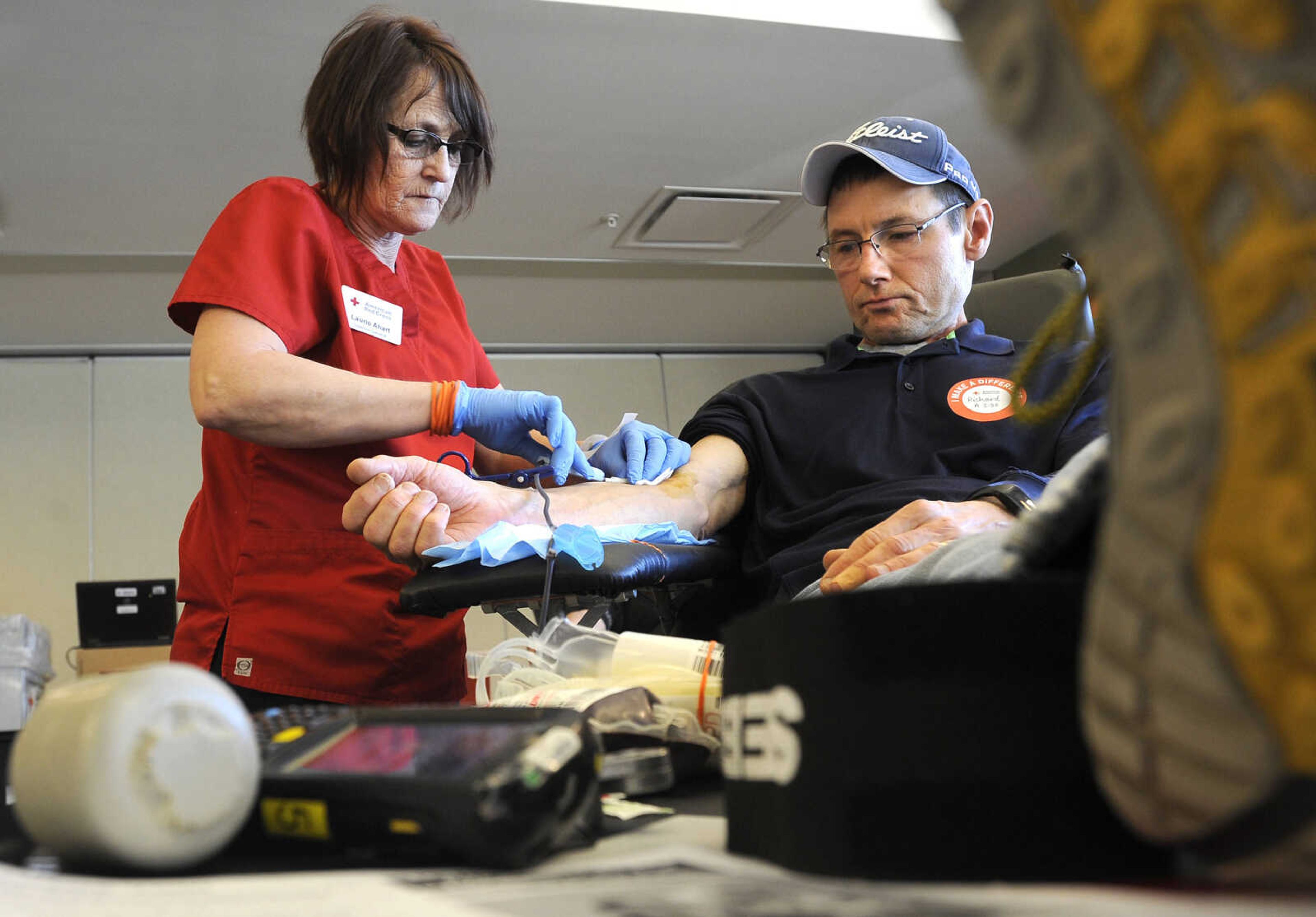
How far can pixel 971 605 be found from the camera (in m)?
0.42

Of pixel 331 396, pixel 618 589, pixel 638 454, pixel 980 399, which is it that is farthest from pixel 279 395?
pixel 980 399

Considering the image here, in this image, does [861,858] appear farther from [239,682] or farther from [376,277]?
[376,277]

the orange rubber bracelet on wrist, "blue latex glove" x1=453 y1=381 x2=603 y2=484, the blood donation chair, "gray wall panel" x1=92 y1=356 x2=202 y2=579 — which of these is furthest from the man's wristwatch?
"gray wall panel" x1=92 y1=356 x2=202 y2=579

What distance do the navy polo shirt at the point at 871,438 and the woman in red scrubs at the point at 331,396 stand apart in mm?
325

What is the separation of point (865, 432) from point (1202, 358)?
146cm

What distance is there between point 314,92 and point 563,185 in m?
2.91

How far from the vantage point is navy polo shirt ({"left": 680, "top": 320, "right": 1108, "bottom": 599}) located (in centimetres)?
158

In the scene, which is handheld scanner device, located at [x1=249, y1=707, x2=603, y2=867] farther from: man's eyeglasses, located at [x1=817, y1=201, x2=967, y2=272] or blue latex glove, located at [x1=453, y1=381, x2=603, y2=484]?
man's eyeglasses, located at [x1=817, y1=201, x2=967, y2=272]

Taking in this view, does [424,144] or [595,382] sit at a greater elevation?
[595,382]

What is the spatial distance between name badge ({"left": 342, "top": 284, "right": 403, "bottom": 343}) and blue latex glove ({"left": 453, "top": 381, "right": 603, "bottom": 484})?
18cm

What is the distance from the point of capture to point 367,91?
157 cm

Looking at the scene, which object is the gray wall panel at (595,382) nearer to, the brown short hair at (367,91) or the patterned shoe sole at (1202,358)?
the brown short hair at (367,91)

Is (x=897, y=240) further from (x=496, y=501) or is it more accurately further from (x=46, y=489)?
(x=46, y=489)

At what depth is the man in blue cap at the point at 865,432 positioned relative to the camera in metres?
1.41
